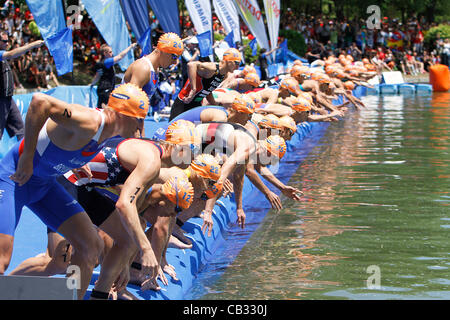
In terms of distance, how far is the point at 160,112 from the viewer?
17562mm

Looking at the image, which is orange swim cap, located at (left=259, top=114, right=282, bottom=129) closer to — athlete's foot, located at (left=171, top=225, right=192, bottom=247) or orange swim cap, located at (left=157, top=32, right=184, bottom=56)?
orange swim cap, located at (left=157, top=32, right=184, bottom=56)

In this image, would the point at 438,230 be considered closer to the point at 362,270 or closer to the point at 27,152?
the point at 362,270

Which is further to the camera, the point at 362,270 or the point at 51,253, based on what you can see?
the point at 362,270

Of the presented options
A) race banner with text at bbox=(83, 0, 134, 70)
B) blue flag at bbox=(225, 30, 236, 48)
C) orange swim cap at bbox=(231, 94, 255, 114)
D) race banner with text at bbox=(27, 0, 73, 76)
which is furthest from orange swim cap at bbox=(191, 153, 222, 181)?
blue flag at bbox=(225, 30, 236, 48)

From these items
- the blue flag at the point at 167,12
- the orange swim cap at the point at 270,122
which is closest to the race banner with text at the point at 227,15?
the blue flag at the point at 167,12

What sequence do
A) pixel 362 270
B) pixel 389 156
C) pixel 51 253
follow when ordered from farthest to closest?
pixel 389 156
pixel 362 270
pixel 51 253

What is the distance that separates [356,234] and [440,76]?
2314 centimetres

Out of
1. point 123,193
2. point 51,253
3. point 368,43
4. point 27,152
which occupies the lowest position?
point 368,43

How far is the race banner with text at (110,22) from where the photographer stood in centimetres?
1266

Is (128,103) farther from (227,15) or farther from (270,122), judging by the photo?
(227,15)

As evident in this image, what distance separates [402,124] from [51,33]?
402 inches

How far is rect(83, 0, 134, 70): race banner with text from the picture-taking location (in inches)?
498

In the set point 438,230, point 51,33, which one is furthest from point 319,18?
point 438,230

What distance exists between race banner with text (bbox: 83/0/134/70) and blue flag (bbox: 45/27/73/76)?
162 centimetres
